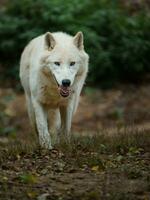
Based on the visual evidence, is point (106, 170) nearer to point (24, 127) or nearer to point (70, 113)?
point (70, 113)

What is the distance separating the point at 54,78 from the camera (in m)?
9.42

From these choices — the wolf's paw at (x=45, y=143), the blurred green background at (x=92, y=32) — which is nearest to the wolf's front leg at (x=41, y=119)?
the wolf's paw at (x=45, y=143)

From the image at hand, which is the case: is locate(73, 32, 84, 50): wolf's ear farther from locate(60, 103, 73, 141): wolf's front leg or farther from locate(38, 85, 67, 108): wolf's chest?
locate(60, 103, 73, 141): wolf's front leg

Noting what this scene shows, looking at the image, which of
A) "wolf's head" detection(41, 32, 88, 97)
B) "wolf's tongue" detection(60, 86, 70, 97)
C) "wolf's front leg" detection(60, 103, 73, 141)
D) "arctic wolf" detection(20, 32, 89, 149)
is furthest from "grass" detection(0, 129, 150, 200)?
"wolf's front leg" detection(60, 103, 73, 141)

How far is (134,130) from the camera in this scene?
9.43 metres

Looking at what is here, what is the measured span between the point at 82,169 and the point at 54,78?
2.09 meters

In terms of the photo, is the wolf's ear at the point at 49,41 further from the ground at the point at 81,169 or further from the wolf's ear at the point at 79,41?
the ground at the point at 81,169

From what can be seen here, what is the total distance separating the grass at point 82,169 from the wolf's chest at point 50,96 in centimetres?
91

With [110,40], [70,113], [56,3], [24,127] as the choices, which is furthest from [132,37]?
[70,113]

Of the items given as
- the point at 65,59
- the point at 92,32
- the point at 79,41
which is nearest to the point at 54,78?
the point at 65,59

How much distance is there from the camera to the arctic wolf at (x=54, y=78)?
363 inches

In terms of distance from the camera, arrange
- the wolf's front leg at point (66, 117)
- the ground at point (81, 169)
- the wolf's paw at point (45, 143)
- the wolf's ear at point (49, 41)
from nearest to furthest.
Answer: the ground at point (81, 169) < the wolf's paw at point (45, 143) < the wolf's ear at point (49, 41) < the wolf's front leg at point (66, 117)

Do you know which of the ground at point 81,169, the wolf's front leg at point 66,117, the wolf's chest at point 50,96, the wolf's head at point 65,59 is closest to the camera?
the ground at point 81,169

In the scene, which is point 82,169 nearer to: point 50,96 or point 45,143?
point 45,143
